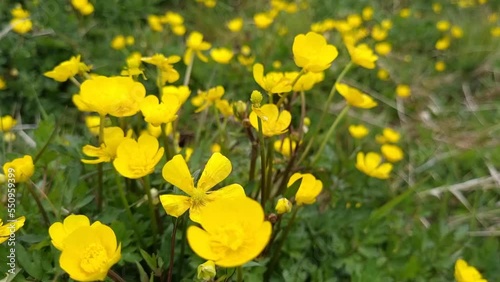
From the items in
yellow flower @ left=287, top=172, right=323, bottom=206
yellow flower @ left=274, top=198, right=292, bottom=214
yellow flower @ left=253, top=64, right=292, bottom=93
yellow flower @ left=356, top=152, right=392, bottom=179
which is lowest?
yellow flower @ left=356, top=152, right=392, bottom=179

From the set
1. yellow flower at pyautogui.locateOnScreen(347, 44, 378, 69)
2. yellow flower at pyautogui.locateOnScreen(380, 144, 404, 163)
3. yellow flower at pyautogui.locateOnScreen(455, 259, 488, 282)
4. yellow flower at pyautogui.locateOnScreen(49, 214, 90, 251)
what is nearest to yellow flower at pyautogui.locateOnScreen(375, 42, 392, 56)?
yellow flower at pyautogui.locateOnScreen(380, 144, 404, 163)

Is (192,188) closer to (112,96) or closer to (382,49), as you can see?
(112,96)

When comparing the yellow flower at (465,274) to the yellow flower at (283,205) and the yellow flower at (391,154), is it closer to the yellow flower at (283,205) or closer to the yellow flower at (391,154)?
the yellow flower at (283,205)

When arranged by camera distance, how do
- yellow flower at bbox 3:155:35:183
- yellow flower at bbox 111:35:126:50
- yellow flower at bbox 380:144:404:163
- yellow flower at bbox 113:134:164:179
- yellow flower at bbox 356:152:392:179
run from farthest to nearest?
yellow flower at bbox 111:35:126:50, yellow flower at bbox 380:144:404:163, yellow flower at bbox 356:152:392:179, yellow flower at bbox 3:155:35:183, yellow flower at bbox 113:134:164:179

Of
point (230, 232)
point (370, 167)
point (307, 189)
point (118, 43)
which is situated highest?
point (230, 232)

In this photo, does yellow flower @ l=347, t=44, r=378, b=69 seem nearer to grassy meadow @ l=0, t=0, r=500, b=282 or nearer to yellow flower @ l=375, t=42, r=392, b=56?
grassy meadow @ l=0, t=0, r=500, b=282

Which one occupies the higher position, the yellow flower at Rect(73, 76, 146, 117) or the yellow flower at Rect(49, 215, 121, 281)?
the yellow flower at Rect(73, 76, 146, 117)


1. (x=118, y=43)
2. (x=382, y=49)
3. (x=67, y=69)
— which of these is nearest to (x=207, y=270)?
(x=67, y=69)
